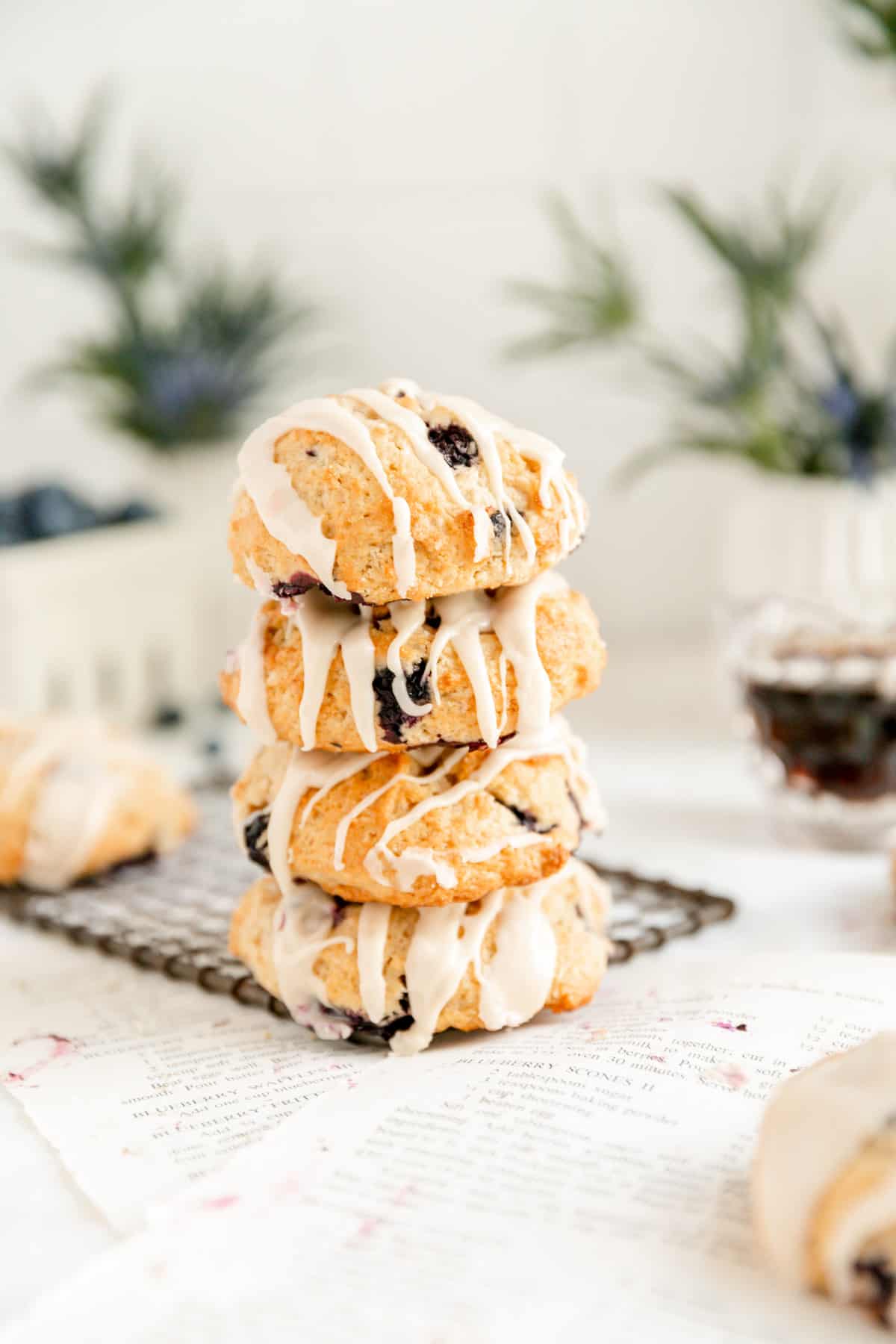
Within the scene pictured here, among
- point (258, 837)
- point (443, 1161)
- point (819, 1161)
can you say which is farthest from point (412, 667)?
point (819, 1161)

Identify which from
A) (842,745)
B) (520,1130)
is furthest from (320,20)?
(520,1130)

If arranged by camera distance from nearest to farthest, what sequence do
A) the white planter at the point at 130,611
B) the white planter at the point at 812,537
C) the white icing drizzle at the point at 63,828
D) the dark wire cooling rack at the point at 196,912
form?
the dark wire cooling rack at the point at 196,912, the white icing drizzle at the point at 63,828, the white planter at the point at 812,537, the white planter at the point at 130,611

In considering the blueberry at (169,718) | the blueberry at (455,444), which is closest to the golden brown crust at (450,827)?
the blueberry at (455,444)

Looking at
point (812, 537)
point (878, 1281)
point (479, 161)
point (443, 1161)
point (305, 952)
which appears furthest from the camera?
point (479, 161)

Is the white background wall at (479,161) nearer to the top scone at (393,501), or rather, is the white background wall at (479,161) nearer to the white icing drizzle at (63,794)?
the white icing drizzle at (63,794)

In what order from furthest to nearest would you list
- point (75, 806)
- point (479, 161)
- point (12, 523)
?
point (479, 161)
point (12, 523)
point (75, 806)

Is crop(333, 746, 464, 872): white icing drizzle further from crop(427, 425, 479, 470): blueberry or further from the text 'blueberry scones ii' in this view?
crop(427, 425, 479, 470): blueberry

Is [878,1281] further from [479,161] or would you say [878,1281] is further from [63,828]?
[479,161]
